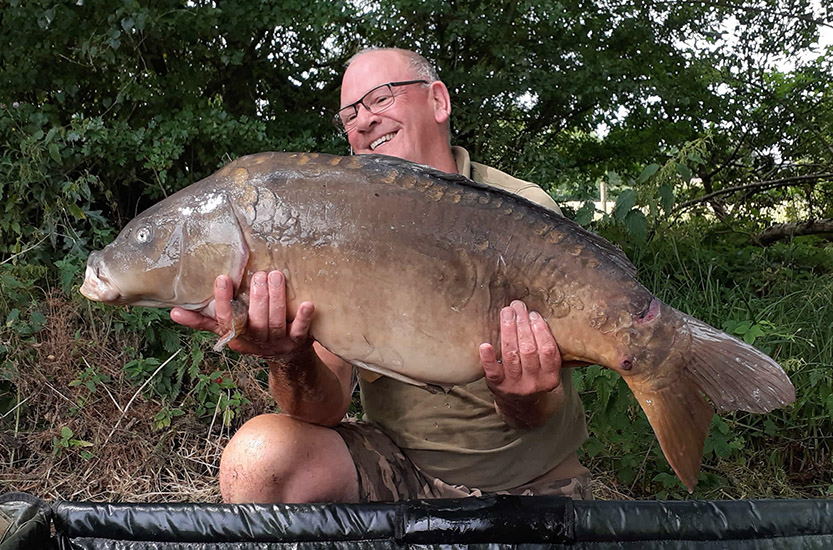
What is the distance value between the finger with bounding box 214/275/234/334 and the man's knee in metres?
0.32

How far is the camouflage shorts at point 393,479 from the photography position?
158 cm

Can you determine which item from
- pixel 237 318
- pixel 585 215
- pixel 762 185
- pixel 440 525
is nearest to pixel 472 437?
pixel 440 525

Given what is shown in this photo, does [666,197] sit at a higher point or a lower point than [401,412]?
higher

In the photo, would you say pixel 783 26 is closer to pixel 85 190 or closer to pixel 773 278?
pixel 773 278

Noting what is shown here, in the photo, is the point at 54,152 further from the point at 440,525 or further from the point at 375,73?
the point at 440,525

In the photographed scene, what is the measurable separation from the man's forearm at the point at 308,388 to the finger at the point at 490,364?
1.02 ft

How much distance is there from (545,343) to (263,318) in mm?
436

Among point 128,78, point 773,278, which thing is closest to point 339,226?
point 128,78

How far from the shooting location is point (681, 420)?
4.00 feet

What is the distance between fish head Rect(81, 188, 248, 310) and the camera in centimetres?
122

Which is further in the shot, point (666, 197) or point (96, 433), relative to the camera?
point (666, 197)

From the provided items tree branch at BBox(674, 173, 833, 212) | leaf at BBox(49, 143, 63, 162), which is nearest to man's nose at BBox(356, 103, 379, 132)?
leaf at BBox(49, 143, 63, 162)

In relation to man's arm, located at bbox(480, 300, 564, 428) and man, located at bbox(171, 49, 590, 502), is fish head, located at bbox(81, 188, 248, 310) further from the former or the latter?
man's arm, located at bbox(480, 300, 564, 428)

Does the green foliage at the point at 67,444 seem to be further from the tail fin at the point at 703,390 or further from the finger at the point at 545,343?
the tail fin at the point at 703,390
